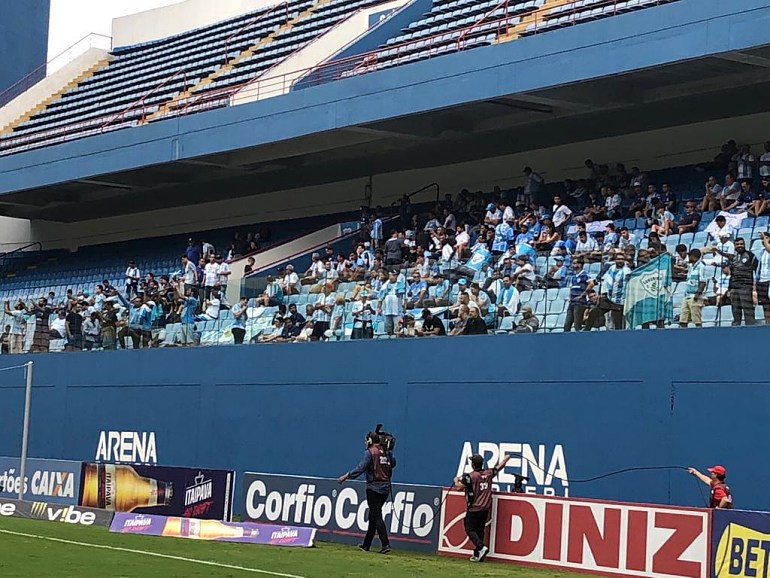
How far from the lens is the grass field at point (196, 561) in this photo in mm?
12820

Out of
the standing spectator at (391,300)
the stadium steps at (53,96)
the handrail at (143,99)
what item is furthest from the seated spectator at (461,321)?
the stadium steps at (53,96)

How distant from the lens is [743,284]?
15555 mm

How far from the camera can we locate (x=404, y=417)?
20312 millimetres

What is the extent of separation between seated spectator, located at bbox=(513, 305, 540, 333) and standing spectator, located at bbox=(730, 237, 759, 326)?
3.17 m

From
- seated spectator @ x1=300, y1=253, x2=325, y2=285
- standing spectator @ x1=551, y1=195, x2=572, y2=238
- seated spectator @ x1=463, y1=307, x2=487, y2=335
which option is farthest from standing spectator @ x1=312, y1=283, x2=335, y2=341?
standing spectator @ x1=551, y1=195, x2=572, y2=238

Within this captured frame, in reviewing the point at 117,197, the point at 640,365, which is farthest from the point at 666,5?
the point at 117,197

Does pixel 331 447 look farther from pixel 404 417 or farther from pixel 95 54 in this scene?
pixel 95 54

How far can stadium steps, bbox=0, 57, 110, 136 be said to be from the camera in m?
38.6

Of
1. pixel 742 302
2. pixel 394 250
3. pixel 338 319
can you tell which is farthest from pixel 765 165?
pixel 338 319

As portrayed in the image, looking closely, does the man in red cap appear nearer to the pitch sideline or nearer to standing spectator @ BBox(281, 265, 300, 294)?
the pitch sideline

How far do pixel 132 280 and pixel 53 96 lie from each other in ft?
44.2

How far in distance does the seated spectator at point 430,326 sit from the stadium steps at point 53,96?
2217cm

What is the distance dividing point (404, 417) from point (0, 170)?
16.4 m

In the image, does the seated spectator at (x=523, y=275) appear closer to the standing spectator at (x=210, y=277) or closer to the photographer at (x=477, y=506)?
the photographer at (x=477, y=506)
